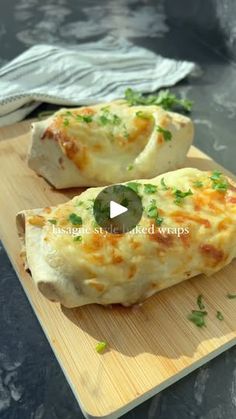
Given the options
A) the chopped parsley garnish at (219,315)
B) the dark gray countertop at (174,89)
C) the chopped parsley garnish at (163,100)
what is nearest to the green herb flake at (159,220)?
the chopped parsley garnish at (219,315)

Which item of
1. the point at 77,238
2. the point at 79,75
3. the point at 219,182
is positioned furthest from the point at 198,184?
the point at 79,75

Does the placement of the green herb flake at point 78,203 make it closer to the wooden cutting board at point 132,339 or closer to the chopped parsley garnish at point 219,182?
the wooden cutting board at point 132,339

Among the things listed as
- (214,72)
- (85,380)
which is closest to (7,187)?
(85,380)

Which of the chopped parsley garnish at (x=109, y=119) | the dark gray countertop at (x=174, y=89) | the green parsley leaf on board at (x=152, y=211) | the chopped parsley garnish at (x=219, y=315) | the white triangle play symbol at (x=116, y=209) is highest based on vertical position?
the green parsley leaf on board at (x=152, y=211)

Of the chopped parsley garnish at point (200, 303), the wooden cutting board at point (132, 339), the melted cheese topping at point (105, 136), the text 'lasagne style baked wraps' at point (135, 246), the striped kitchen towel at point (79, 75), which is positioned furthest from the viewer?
the striped kitchen towel at point (79, 75)

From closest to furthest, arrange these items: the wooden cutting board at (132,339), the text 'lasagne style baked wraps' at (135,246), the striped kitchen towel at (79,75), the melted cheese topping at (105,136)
→ the wooden cutting board at (132,339), the text 'lasagne style baked wraps' at (135,246), the melted cheese topping at (105,136), the striped kitchen towel at (79,75)

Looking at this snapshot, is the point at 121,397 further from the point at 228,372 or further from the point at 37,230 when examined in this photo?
the point at 37,230

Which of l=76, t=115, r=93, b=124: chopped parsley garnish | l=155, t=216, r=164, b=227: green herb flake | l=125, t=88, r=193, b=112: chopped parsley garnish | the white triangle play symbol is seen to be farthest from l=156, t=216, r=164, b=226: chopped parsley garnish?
l=125, t=88, r=193, b=112: chopped parsley garnish

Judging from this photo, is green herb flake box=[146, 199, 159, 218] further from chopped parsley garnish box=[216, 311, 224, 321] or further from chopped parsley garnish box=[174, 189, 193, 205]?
chopped parsley garnish box=[216, 311, 224, 321]
